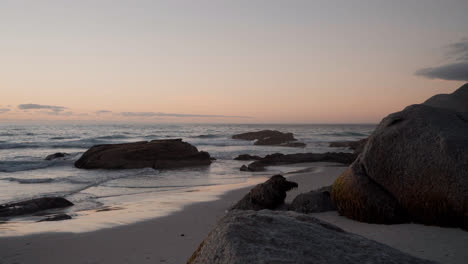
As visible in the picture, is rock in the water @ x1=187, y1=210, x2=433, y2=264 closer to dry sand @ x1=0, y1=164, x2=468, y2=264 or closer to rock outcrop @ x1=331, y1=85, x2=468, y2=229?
dry sand @ x1=0, y1=164, x2=468, y2=264

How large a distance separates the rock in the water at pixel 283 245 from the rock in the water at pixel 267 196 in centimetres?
457

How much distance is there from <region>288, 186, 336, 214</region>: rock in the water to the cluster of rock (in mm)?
4265

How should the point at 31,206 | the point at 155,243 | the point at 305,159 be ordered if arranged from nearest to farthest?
the point at 155,243, the point at 31,206, the point at 305,159

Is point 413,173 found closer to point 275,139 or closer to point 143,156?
point 143,156

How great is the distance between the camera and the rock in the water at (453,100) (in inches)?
336

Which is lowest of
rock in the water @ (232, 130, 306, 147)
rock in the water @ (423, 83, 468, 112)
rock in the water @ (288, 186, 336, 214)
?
rock in the water @ (232, 130, 306, 147)

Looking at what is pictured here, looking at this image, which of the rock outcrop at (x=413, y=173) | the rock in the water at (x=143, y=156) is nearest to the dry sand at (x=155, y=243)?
the rock outcrop at (x=413, y=173)

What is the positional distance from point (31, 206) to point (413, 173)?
27.3 ft

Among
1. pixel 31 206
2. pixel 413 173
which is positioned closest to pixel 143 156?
pixel 31 206

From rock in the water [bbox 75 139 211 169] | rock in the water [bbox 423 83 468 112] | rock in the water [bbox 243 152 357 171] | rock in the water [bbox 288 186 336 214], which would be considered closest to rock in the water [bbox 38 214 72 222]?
rock in the water [bbox 288 186 336 214]

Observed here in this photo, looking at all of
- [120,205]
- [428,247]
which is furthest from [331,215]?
[120,205]

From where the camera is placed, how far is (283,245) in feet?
6.87

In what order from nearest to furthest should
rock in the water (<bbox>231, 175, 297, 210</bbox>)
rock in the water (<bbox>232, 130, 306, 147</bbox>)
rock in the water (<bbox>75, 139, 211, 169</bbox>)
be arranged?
rock in the water (<bbox>231, 175, 297, 210</bbox>) < rock in the water (<bbox>75, 139, 211, 169</bbox>) < rock in the water (<bbox>232, 130, 306, 147</bbox>)

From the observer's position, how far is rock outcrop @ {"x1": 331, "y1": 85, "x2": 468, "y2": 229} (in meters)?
4.72
